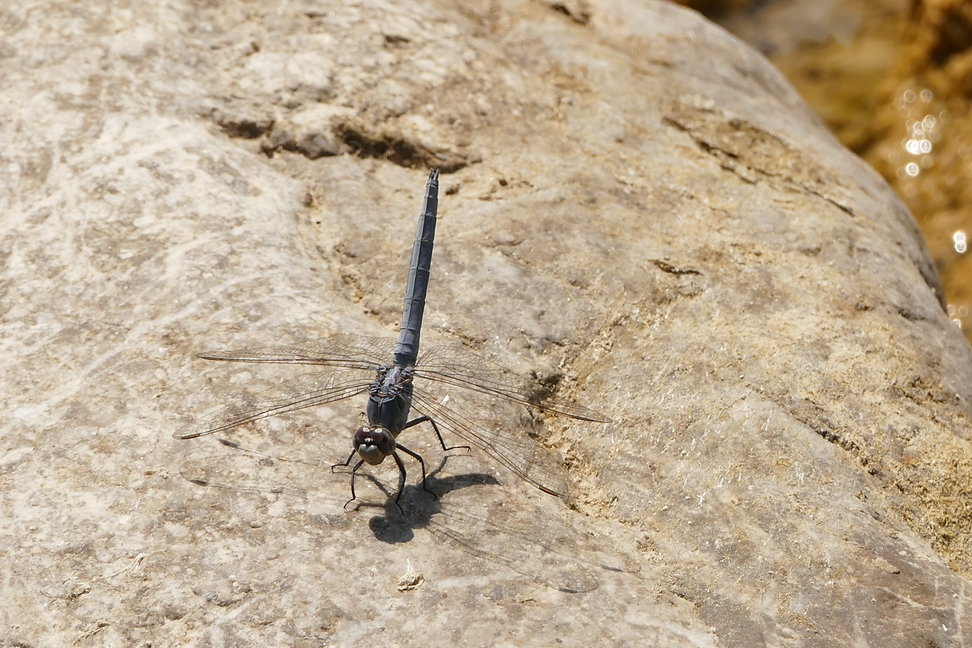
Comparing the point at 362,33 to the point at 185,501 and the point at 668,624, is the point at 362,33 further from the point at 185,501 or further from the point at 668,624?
the point at 668,624

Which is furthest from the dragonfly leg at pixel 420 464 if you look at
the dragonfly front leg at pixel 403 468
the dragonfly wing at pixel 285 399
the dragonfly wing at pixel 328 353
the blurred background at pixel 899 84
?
the blurred background at pixel 899 84

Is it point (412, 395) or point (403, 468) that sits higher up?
point (412, 395)

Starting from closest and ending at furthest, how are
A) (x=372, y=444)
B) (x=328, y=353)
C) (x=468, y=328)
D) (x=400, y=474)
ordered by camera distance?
(x=372, y=444)
(x=400, y=474)
(x=328, y=353)
(x=468, y=328)

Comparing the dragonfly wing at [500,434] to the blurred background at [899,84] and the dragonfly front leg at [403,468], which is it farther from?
the blurred background at [899,84]

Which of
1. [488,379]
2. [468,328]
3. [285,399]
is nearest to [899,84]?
[468,328]

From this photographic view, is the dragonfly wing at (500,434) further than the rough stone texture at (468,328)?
Yes

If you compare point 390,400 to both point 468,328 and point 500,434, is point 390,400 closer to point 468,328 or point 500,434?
point 500,434

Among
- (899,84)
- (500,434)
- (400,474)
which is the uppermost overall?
(500,434)

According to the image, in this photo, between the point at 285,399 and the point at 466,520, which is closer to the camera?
the point at 466,520
